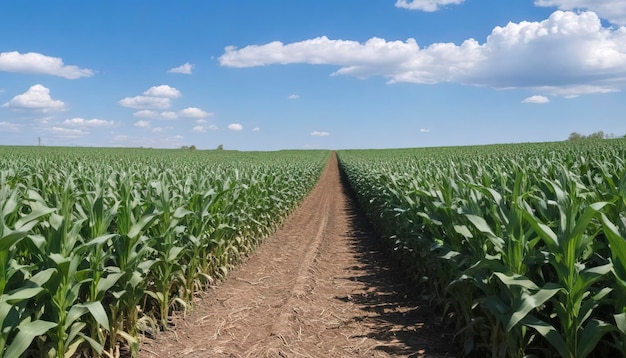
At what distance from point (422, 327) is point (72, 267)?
13.8 feet

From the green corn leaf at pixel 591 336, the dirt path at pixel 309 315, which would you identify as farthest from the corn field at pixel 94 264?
the green corn leaf at pixel 591 336

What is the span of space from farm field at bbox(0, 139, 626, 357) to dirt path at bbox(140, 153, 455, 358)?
0.03 metres

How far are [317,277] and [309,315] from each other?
2.11 m

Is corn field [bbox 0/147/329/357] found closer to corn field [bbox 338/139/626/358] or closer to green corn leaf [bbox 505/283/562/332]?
green corn leaf [bbox 505/283/562/332]

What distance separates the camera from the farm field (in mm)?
3533

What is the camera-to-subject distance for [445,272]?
19.9 feet

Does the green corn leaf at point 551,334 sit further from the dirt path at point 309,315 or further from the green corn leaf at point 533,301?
the dirt path at point 309,315

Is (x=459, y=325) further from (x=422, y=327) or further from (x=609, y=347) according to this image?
(x=609, y=347)

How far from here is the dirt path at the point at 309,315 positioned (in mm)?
5504

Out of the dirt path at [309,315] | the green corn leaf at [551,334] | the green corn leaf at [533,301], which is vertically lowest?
the dirt path at [309,315]

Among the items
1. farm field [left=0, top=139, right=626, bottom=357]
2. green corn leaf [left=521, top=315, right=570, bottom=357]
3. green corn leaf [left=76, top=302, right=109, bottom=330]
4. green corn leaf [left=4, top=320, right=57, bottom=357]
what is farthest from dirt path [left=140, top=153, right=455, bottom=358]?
green corn leaf [left=4, top=320, right=57, bottom=357]

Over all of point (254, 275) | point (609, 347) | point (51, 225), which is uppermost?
point (51, 225)

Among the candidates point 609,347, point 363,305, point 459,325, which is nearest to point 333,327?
point 363,305

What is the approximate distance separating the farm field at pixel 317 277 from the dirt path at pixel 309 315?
0.03 meters
